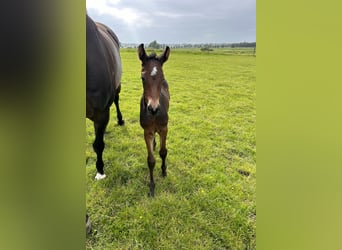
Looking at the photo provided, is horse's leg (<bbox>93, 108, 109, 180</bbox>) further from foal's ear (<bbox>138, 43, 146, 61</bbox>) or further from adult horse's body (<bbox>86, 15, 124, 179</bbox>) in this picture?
foal's ear (<bbox>138, 43, 146, 61</bbox>)

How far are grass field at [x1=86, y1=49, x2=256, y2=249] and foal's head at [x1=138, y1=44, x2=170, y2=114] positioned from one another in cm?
11

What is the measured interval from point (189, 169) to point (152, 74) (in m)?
0.78

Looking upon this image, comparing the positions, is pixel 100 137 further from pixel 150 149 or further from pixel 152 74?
pixel 152 74

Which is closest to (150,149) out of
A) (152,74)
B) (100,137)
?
(100,137)

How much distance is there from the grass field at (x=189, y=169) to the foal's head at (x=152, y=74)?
0.35 feet

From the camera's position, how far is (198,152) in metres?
1.76

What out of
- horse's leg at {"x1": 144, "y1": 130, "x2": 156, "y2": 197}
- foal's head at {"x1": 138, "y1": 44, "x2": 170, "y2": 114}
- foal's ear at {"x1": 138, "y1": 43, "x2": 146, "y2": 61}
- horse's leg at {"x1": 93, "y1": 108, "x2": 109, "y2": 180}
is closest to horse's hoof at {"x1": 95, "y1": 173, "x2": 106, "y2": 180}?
horse's leg at {"x1": 93, "y1": 108, "x2": 109, "y2": 180}

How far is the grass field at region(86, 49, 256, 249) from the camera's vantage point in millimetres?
1139

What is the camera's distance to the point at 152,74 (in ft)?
3.98

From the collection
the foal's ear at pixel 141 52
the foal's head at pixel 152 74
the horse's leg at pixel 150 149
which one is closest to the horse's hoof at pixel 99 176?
the horse's leg at pixel 150 149

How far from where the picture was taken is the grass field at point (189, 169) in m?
1.14

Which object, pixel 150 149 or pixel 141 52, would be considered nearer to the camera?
pixel 141 52
